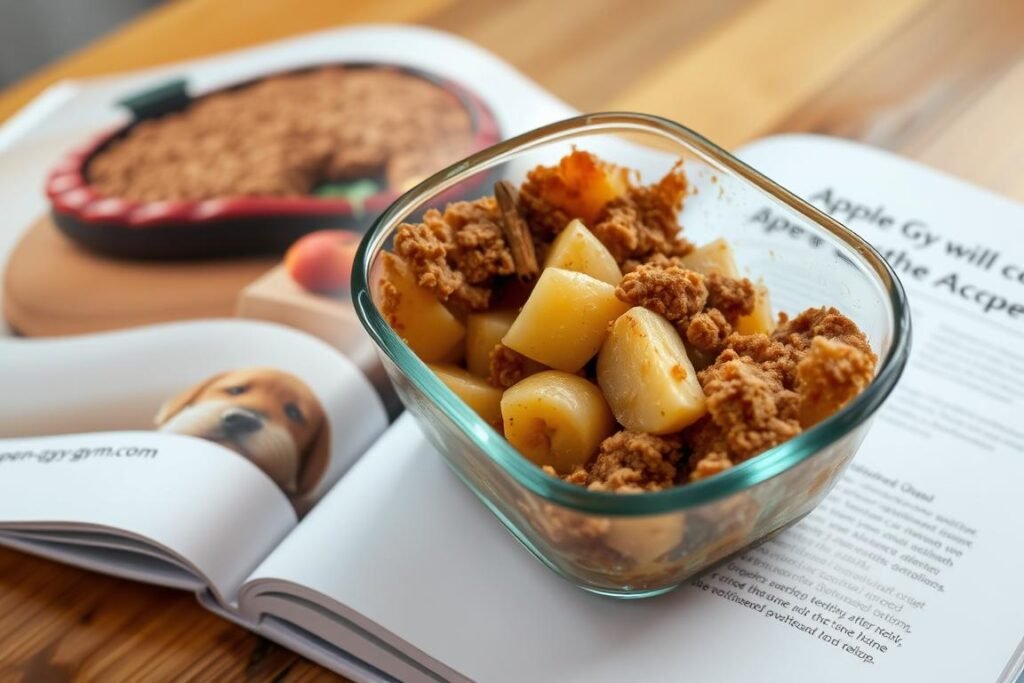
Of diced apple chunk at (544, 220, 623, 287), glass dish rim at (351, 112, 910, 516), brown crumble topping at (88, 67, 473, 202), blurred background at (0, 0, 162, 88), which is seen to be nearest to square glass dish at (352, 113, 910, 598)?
glass dish rim at (351, 112, 910, 516)

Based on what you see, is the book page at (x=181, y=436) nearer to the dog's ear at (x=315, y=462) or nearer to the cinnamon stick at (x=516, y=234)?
the dog's ear at (x=315, y=462)

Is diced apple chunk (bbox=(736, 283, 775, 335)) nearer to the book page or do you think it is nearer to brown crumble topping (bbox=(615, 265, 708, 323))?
brown crumble topping (bbox=(615, 265, 708, 323))

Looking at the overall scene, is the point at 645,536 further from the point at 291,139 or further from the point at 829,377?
the point at 291,139

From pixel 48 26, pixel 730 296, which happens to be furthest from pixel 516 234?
pixel 48 26

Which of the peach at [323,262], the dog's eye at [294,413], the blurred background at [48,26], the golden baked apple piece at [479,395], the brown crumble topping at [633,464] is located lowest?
the blurred background at [48,26]

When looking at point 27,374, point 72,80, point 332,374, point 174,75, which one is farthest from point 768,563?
point 72,80

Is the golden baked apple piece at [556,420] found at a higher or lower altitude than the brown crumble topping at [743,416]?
lower

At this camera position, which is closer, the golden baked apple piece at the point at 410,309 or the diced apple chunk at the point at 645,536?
the diced apple chunk at the point at 645,536

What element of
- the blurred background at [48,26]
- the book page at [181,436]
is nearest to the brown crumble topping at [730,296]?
the book page at [181,436]
